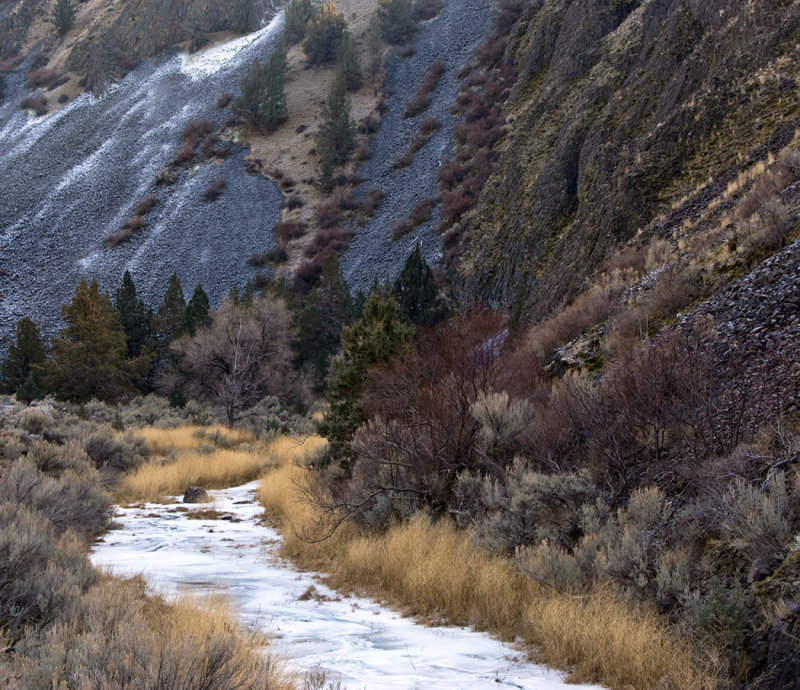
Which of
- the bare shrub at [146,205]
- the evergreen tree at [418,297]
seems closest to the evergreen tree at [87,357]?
the evergreen tree at [418,297]

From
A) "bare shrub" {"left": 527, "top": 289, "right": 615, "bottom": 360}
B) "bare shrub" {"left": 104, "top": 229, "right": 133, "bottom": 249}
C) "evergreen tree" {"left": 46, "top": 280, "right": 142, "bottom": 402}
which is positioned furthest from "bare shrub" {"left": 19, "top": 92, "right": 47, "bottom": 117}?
"bare shrub" {"left": 527, "top": 289, "right": 615, "bottom": 360}

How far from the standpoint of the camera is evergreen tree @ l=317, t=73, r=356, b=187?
4969cm

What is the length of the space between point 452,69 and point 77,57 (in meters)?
43.4

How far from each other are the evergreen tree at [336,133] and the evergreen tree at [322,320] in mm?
16080

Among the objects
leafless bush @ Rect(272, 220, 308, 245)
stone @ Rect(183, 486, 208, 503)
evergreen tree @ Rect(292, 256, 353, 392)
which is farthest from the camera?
leafless bush @ Rect(272, 220, 308, 245)

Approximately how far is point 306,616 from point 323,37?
6694 centimetres

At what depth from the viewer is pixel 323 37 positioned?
62.4 m

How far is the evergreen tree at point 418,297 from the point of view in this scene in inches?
935

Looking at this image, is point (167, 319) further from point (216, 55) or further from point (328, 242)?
point (216, 55)

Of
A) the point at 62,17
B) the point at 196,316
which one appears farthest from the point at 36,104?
the point at 196,316

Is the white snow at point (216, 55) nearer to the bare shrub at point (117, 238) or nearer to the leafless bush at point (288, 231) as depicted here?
the bare shrub at point (117, 238)

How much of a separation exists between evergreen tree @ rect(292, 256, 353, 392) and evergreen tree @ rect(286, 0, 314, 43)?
4082cm

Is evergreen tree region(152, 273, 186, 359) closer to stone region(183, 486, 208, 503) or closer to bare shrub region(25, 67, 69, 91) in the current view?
stone region(183, 486, 208, 503)

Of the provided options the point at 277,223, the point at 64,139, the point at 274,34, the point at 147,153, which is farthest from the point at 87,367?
the point at 274,34
